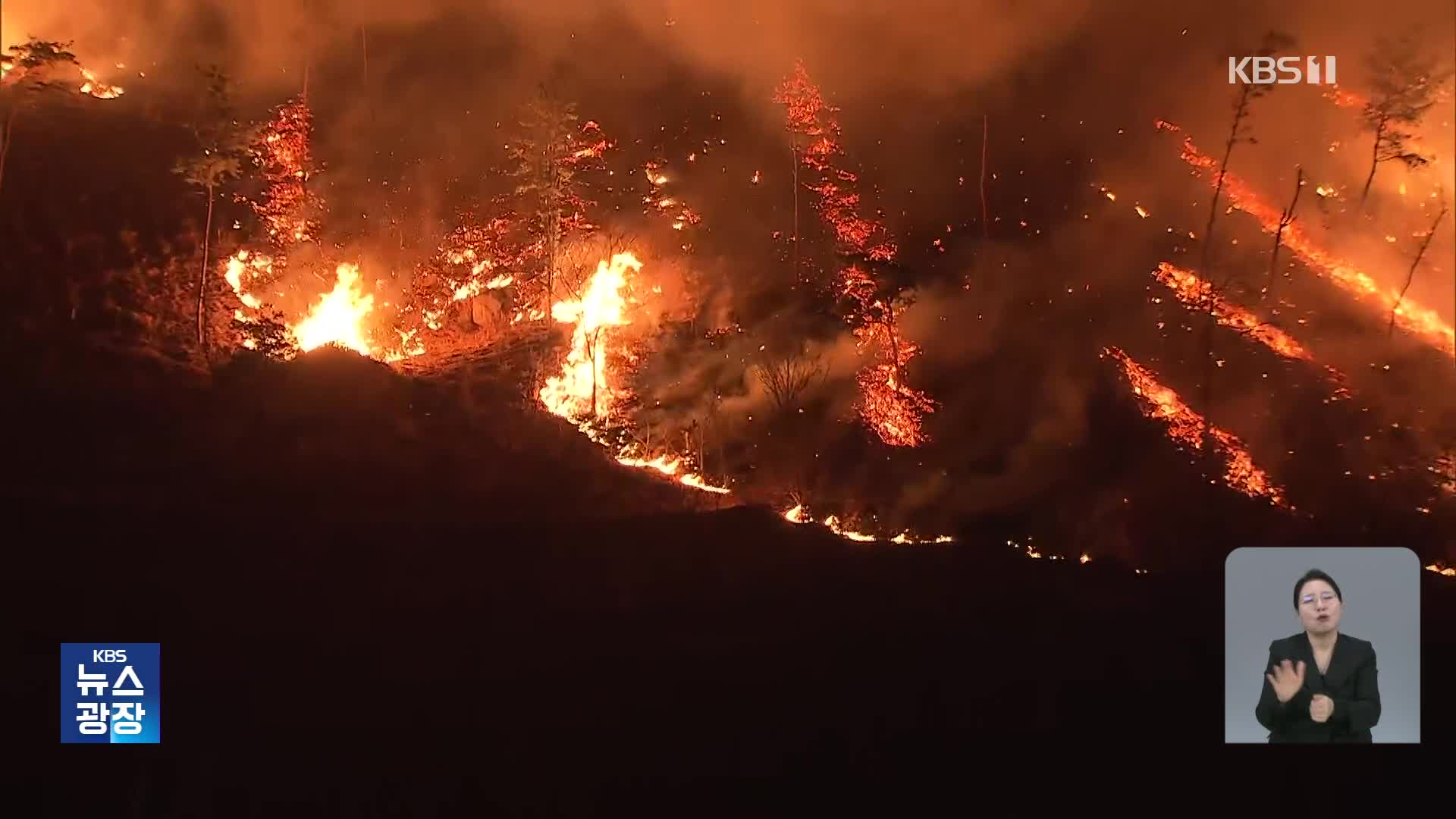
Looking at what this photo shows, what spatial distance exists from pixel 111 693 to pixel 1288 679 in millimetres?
9345

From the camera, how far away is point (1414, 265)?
689 inches

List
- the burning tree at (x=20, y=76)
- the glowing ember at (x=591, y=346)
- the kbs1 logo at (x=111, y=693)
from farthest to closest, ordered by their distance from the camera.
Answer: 1. the burning tree at (x=20, y=76)
2. the glowing ember at (x=591, y=346)
3. the kbs1 logo at (x=111, y=693)

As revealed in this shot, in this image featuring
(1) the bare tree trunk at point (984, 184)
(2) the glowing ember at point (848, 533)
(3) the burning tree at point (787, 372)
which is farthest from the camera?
(1) the bare tree trunk at point (984, 184)

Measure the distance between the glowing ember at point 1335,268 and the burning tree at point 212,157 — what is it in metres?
19.6

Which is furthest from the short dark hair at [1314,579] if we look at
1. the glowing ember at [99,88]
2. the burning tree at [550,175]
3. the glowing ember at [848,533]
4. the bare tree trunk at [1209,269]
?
the glowing ember at [99,88]

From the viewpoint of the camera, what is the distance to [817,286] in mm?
20000

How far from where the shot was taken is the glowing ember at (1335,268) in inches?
666

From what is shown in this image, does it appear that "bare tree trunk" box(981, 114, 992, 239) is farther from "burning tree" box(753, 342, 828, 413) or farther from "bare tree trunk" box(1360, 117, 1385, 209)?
"bare tree trunk" box(1360, 117, 1385, 209)

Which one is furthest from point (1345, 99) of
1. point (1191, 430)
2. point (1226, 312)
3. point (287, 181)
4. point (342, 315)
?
point (287, 181)

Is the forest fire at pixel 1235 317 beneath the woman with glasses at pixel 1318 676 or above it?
above

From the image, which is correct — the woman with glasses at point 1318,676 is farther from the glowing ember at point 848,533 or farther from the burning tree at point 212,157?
the burning tree at point 212,157

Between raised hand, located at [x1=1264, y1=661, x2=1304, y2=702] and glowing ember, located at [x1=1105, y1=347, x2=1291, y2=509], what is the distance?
10800 mm

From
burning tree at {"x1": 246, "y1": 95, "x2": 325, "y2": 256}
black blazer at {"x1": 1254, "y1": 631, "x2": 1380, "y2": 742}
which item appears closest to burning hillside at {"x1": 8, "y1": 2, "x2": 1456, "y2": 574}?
burning tree at {"x1": 246, "y1": 95, "x2": 325, "y2": 256}

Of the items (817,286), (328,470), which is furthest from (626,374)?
(328,470)
